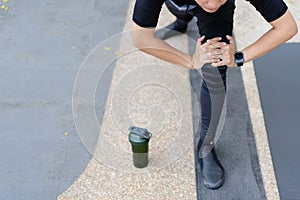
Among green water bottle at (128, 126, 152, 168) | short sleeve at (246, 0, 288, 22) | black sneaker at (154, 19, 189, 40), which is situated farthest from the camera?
black sneaker at (154, 19, 189, 40)

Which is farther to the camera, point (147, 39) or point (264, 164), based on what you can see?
point (264, 164)

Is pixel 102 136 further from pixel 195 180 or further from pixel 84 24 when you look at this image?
pixel 84 24

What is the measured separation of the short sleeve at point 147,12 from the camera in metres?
1.52

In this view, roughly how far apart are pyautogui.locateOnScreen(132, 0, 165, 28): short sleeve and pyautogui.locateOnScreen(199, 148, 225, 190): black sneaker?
27.8 inches

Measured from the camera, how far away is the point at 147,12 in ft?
5.01

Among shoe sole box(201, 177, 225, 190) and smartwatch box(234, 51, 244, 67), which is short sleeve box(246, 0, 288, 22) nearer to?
smartwatch box(234, 51, 244, 67)

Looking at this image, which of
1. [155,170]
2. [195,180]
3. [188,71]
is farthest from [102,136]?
[188,71]

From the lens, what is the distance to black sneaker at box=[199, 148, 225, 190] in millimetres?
1834

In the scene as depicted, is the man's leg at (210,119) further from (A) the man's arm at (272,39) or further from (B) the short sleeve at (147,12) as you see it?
(B) the short sleeve at (147,12)

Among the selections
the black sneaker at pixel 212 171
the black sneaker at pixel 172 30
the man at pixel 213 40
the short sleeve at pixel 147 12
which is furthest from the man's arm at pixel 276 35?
the black sneaker at pixel 172 30

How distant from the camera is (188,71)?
2.41 m

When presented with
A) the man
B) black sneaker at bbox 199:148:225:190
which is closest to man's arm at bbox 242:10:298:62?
the man

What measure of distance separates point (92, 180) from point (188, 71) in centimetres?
90

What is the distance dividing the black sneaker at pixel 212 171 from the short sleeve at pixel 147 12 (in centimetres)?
70
